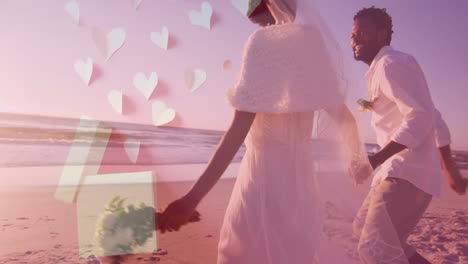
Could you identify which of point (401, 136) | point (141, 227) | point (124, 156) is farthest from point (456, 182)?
point (124, 156)

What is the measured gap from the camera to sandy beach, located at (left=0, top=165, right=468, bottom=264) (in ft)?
12.0

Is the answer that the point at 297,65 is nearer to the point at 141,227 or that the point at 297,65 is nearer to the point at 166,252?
the point at 141,227

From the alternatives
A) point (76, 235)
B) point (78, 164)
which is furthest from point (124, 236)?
point (78, 164)

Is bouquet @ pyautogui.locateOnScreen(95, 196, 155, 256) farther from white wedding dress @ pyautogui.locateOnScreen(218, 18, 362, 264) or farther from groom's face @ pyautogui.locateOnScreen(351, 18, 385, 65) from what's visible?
groom's face @ pyautogui.locateOnScreen(351, 18, 385, 65)

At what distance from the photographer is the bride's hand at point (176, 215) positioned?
1261 mm

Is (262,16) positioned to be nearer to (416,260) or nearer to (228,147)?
(228,147)

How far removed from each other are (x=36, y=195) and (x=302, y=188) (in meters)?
5.71

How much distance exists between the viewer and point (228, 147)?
1365 mm

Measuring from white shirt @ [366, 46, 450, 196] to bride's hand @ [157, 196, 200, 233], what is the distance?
1.19 metres

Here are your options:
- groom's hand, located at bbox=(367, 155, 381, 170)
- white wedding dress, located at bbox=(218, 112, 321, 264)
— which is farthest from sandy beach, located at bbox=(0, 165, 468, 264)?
groom's hand, located at bbox=(367, 155, 381, 170)

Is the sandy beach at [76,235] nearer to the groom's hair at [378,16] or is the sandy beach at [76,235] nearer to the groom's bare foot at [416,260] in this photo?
the groom's bare foot at [416,260]

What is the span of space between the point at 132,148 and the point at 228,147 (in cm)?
1461

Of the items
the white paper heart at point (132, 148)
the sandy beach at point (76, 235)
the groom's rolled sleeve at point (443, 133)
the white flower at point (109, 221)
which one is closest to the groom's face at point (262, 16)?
the white flower at point (109, 221)

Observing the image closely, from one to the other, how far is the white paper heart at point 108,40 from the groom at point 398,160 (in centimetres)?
500
